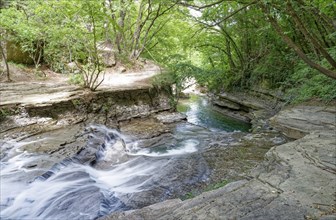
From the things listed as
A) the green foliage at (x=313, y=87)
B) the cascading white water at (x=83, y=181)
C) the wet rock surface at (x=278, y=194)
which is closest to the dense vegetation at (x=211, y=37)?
the green foliage at (x=313, y=87)

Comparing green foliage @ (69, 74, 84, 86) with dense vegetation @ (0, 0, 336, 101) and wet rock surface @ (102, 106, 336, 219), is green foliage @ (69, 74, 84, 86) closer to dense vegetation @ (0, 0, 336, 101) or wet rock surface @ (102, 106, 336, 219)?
dense vegetation @ (0, 0, 336, 101)

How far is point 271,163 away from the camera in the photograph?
4.77 metres

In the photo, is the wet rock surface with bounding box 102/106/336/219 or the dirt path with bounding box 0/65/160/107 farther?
the dirt path with bounding box 0/65/160/107

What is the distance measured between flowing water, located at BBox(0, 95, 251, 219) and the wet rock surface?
1.05 meters

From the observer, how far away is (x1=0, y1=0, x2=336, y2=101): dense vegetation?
148 inches

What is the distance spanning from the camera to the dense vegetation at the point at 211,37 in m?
3.75

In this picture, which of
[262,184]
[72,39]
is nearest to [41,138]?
[72,39]

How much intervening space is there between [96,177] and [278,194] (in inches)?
155

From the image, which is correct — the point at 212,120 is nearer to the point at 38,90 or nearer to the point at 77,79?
the point at 77,79

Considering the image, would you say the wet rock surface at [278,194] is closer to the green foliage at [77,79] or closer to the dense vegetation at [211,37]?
the dense vegetation at [211,37]

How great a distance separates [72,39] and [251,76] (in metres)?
9.48

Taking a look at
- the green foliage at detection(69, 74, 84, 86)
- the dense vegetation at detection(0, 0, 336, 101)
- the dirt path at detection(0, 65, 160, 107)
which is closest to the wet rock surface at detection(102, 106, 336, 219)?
the dense vegetation at detection(0, 0, 336, 101)

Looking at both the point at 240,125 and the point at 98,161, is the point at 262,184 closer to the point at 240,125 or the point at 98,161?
the point at 98,161

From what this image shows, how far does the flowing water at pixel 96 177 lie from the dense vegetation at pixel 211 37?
3061mm
